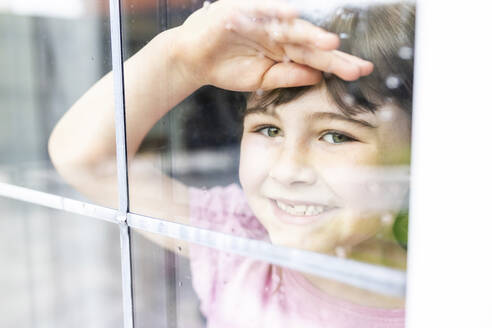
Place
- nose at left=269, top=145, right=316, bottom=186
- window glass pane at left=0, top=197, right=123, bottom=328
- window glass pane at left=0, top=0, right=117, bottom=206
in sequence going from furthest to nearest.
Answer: window glass pane at left=0, top=197, right=123, bottom=328 < window glass pane at left=0, top=0, right=117, bottom=206 < nose at left=269, top=145, right=316, bottom=186

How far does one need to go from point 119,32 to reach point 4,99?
1.00m

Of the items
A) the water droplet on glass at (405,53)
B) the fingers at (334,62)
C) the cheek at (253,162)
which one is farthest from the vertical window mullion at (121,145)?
the water droplet on glass at (405,53)

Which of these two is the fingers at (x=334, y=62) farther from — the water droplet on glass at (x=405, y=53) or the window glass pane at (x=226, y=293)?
the window glass pane at (x=226, y=293)

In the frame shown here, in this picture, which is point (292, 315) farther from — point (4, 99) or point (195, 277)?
point (4, 99)

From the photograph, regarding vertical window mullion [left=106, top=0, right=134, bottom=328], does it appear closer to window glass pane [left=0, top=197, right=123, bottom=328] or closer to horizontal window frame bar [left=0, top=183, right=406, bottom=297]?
horizontal window frame bar [left=0, top=183, right=406, bottom=297]

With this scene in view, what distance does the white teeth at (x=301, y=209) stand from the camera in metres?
0.51

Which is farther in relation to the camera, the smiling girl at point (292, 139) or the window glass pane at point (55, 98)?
the window glass pane at point (55, 98)

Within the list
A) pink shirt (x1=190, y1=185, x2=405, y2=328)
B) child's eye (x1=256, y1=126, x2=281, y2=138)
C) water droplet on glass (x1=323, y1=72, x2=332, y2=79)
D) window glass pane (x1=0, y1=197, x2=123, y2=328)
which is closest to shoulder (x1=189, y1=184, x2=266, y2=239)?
pink shirt (x1=190, y1=185, x2=405, y2=328)

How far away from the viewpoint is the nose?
49 centimetres

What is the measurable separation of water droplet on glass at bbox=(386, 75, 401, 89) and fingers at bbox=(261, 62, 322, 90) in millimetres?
70

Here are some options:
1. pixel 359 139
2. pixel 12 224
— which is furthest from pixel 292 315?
pixel 12 224

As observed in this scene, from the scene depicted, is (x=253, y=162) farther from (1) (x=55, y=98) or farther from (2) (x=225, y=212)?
(1) (x=55, y=98)

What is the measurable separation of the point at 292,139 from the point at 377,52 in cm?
13

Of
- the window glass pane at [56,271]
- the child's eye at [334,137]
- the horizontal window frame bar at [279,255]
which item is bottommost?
the window glass pane at [56,271]
